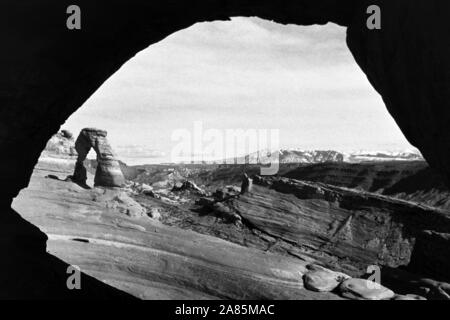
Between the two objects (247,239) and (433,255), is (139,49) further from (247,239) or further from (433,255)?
(247,239)

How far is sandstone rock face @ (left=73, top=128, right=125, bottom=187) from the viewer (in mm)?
30812

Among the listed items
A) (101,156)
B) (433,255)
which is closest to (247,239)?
(433,255)

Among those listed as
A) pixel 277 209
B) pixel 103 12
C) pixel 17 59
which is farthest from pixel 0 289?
pixel 277 209

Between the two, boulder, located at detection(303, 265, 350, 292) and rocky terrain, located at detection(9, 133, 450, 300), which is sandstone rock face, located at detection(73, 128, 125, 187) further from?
boulder, located at detection(303, 265, 350, 292)

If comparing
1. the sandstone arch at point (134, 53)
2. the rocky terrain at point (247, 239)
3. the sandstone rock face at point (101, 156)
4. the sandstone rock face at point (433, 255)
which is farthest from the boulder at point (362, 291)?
the sandstone rock face at point (101, 156)

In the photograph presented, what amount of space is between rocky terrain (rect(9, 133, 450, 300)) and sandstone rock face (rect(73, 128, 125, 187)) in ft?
5.53

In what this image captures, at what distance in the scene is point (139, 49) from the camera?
680cm

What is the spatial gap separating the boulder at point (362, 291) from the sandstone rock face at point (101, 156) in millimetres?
21256

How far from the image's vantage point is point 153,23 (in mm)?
6172

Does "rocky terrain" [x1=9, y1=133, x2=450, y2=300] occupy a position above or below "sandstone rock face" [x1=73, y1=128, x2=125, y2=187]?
below

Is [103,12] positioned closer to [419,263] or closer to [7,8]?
[7,8]

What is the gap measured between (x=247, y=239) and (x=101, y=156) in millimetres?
15130

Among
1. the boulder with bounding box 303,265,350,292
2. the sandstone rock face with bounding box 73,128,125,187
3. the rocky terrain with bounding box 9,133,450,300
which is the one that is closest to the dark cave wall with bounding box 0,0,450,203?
the rocky terrain with bounding box 9,133,450,300

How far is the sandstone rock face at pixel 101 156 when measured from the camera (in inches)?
1213
